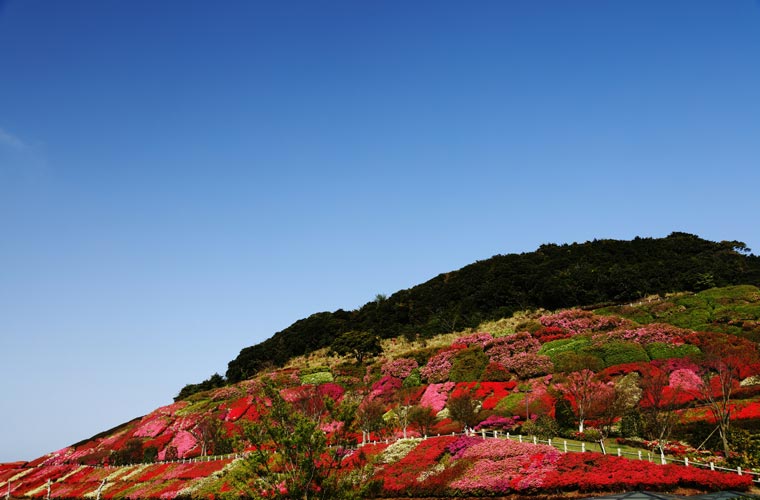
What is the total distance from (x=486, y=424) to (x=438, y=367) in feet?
57.3

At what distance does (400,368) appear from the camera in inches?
2414

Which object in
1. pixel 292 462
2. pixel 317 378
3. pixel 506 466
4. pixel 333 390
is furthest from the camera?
pixel 317 378

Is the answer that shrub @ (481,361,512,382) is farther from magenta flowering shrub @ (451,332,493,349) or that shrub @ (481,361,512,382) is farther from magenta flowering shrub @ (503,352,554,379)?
magenta flowering shrub @ (451,332,493,349)

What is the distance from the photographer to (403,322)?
97.1m

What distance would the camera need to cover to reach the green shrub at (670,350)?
4575 centimetres

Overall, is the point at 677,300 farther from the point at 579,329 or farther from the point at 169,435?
the point at 169,435

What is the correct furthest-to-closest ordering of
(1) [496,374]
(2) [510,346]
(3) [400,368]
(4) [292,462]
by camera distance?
(3) [400,368] < (2) [510,346] < (1) [496,374] < (4) [292,462]

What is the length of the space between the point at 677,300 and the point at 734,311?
10097 mm

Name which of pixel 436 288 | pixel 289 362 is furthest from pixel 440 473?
pixel 436 288

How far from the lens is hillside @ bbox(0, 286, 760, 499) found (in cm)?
2280

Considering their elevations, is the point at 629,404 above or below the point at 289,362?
below

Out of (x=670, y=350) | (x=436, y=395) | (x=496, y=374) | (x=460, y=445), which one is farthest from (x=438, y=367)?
(x=460, y=445)

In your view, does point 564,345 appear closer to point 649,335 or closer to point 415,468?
point 649,335

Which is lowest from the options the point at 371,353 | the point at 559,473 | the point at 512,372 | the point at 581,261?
the point at 559,473
